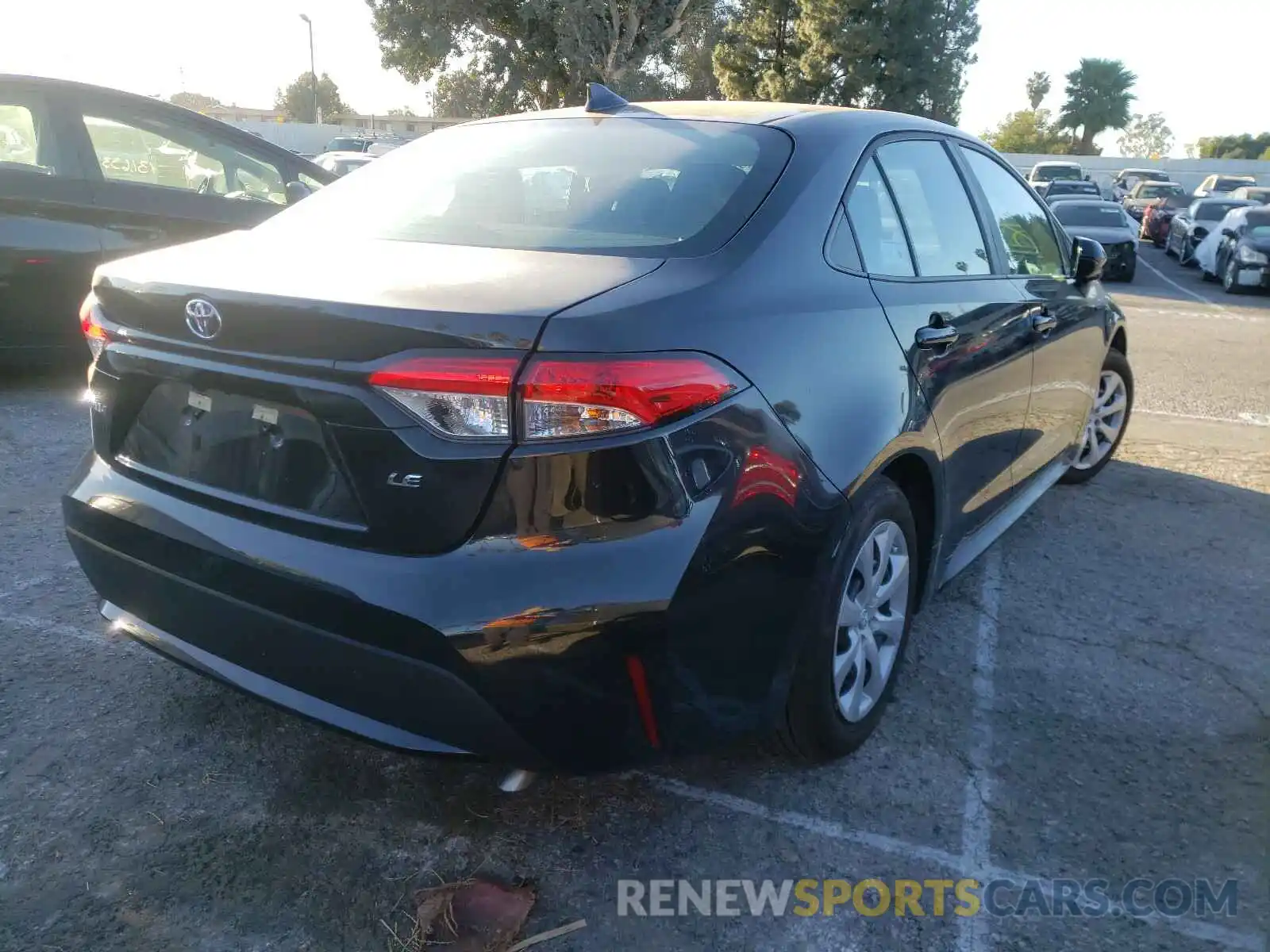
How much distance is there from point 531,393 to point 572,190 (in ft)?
3.44

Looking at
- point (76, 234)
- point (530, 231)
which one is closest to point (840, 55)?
point (76, 234)

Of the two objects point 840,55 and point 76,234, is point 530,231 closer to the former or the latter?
point 76,234

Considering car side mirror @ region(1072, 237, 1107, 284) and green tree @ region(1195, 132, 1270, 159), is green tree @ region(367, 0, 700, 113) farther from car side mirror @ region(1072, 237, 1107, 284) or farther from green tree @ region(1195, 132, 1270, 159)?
green tree @ region(1195, 132, 1270, 159)

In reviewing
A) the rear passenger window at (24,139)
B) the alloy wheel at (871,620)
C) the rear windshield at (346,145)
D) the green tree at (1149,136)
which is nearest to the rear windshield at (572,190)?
the alloy wheel at (871,620)

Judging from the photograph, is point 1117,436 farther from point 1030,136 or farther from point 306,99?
point 306,99

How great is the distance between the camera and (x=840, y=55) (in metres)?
39.2

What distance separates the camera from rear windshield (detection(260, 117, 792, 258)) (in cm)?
247

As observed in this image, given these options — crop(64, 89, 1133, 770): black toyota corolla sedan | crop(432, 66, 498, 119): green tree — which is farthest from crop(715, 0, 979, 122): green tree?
crop(64, 89, 1133, 770): black toyota corolla sedan

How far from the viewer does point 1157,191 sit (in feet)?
106

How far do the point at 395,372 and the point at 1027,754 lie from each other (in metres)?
2.08

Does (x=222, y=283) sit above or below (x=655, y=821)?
above

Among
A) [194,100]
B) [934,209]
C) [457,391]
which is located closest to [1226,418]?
[934,209]

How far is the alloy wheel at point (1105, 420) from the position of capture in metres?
5.32

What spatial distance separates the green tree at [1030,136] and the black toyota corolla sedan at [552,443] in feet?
229
